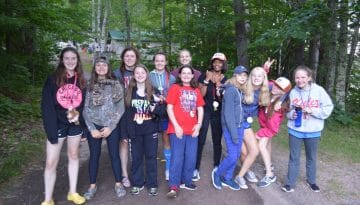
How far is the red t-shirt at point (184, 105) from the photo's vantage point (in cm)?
463

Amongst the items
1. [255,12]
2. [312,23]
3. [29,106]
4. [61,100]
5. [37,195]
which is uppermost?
[255,12]

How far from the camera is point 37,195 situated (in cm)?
480

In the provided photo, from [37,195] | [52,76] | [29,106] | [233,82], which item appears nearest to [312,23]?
[233,82]

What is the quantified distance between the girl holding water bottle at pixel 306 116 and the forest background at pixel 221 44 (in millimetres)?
1942

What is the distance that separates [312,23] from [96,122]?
233 inches

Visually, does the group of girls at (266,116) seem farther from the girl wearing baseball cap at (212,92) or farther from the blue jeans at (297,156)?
the girl wearing baseball cap at (212,92)

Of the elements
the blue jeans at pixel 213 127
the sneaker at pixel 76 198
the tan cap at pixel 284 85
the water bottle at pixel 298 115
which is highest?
the tan cap at pixel 284 85

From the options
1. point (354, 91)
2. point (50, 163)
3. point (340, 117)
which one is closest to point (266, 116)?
point (50, 163)

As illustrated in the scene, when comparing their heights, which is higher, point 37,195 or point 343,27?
point 343,27

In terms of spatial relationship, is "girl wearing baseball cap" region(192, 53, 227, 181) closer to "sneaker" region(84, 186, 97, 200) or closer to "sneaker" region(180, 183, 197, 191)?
"sneaker" region(180, 183, 197, 191)

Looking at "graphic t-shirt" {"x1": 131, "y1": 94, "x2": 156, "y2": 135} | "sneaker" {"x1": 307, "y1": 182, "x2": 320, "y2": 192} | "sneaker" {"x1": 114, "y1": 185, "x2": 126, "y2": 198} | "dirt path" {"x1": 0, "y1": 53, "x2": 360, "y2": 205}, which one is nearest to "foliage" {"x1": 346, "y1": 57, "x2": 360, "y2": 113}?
"dirt path" {"x1": 0, "y1": 53, "x2": 360, "y2": 205}

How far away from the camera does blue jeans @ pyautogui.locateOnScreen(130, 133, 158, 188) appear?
4.66 metres

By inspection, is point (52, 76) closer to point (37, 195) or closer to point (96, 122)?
A: point (96, 122)

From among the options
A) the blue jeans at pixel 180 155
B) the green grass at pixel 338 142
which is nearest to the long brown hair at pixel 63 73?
the blue jeans at pixel 180 155
